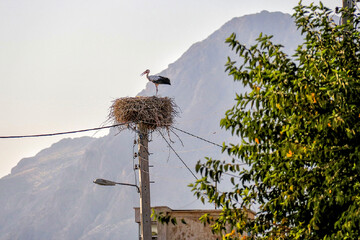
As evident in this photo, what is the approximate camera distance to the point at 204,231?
28.1 m

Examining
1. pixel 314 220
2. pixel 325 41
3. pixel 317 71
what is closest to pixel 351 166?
pixel 314 220

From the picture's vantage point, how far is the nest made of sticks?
2183 cm

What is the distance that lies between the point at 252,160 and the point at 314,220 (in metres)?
2.07

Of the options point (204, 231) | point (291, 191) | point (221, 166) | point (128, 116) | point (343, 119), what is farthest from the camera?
point (204, 231)

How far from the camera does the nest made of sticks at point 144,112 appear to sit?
21.8m

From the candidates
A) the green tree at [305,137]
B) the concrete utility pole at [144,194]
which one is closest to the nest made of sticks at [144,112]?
the concrete utility pole at [144,194]

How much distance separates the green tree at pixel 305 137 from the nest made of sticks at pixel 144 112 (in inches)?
352

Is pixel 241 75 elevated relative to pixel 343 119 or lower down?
elevated

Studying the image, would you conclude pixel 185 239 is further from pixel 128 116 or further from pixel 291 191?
pixel 291 191

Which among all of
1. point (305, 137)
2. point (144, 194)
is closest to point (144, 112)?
point (144, 194)

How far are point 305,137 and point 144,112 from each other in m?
10.6

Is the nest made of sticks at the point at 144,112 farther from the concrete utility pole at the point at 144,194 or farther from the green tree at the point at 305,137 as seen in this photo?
the green tree at the point at 305,137

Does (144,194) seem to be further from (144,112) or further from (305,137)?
(305,137)

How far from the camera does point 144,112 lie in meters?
21.9
